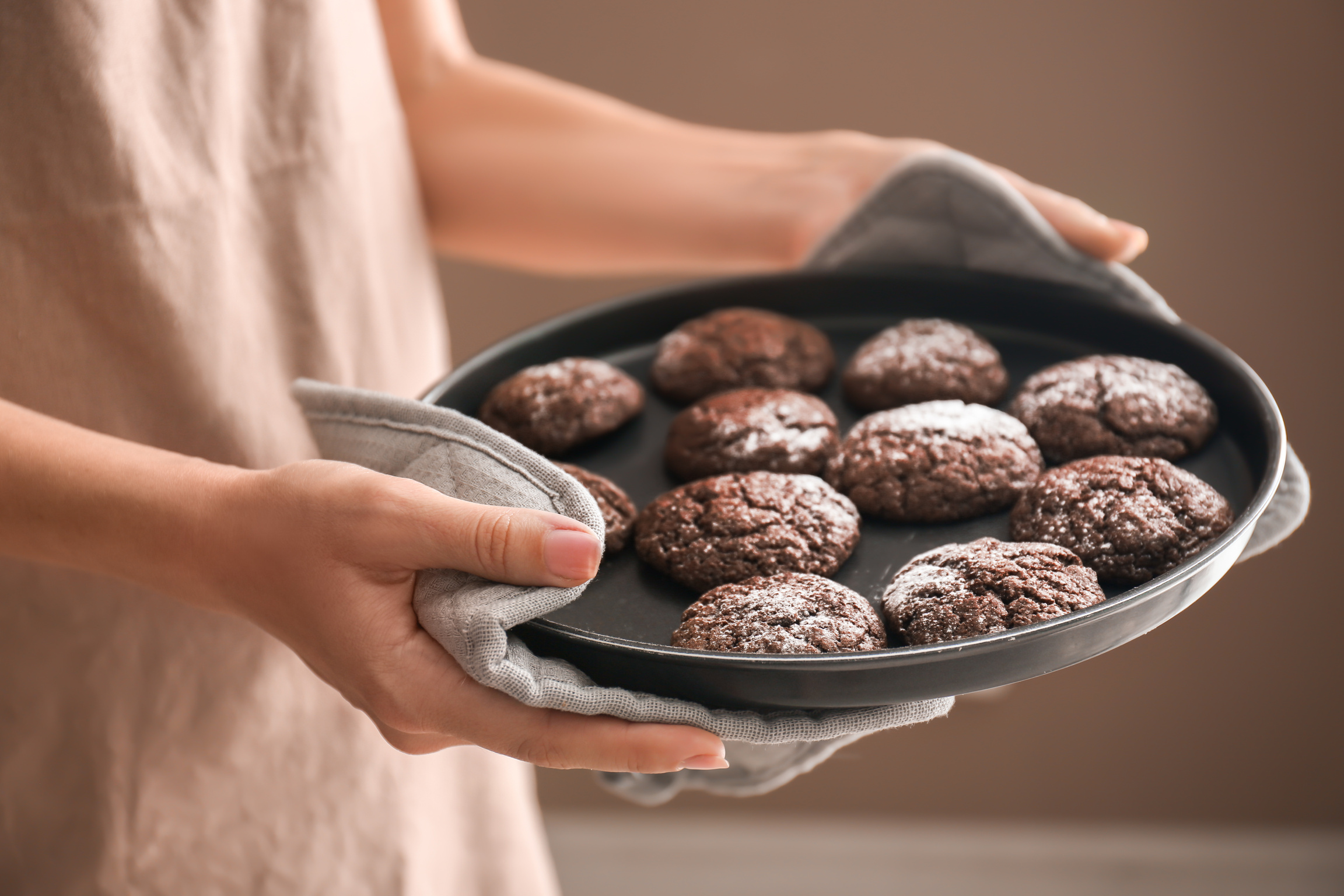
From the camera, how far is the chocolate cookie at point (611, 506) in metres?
0.86

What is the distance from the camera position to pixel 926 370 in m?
0.99

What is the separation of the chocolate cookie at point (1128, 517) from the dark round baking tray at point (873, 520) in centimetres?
3

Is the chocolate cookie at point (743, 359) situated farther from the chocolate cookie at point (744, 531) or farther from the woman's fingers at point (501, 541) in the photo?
the woman's fingers at point (501, 541)

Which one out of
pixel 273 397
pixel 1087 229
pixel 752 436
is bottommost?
pixel 273 397

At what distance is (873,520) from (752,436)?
14cm

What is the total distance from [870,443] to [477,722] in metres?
0.44

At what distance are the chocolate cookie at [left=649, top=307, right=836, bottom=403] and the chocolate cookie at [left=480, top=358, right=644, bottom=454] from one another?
6 cm

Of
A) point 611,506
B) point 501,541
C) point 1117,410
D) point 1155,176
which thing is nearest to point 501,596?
point 501,541

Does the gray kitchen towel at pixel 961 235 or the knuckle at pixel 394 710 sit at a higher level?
the gray kitchen towel at pixel 961 235

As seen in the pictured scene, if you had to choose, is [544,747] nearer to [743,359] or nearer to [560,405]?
[560,405]

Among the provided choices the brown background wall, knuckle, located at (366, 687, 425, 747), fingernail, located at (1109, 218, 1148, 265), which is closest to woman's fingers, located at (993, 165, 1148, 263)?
fingernail, located at (1109, 218, 1148, 265)

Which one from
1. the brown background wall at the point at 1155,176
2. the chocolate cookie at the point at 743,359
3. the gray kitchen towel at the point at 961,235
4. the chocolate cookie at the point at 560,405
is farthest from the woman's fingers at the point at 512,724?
A: the brown background wall at the point at 1155,176

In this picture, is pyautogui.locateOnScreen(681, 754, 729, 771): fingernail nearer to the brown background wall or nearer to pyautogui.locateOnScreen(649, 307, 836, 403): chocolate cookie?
pyautogui.locateOnScreen(649, 307, 836, 403): chocolate cookie

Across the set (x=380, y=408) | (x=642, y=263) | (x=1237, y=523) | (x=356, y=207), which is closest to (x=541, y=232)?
(x=642, y=263)
